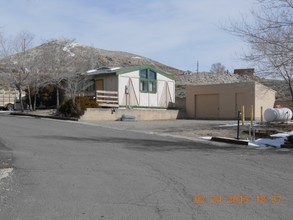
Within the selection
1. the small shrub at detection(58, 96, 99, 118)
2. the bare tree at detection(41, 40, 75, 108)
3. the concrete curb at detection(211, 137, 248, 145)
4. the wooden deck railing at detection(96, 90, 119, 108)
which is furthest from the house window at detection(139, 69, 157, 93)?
the concrete curb at detection(211, 137, 248, 145)

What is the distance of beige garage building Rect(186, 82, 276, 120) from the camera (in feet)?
138

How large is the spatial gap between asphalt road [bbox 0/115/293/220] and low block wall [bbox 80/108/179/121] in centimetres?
1760

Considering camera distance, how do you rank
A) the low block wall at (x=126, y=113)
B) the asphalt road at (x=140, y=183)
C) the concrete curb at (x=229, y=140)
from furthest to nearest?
the low block wall at (x=126, y=113) → the concrete curb at (x=229, y=140) → the asphalt road at (x=140, y=183)

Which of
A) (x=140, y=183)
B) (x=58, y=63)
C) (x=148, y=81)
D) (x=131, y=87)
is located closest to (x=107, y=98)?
(x=131, y=87)

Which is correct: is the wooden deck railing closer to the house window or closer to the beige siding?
the house window

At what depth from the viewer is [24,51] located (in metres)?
42.8

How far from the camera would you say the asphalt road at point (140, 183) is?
24.4 feet

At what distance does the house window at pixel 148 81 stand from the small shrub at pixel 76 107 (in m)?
8.46

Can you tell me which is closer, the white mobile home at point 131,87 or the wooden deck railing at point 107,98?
the wooden deck railing at point 107,98

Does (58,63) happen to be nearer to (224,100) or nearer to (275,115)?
(224,100)

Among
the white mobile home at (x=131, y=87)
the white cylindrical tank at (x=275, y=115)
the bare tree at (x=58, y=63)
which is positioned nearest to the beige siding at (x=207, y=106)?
the white mobile home at (x=131, y=87)

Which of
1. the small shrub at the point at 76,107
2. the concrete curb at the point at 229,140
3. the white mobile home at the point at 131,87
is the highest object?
the white mobile home at the point at 131,87

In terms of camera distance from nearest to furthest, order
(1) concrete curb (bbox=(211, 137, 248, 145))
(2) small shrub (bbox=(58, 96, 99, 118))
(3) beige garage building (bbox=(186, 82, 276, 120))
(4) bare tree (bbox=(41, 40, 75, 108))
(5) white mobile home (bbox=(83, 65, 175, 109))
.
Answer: (1) concrete curb (bbox=(211, 137, 248, 145))
(2) small shrub (bbox=(58, 96, 99, 118))
(5) white mobile home (bbox=(83, 65, 175, 109))
(4) bare tree (bbox=(41, 40, 75, 108))
(3) beige garage building (bbox=(186, 82, 276, 120))

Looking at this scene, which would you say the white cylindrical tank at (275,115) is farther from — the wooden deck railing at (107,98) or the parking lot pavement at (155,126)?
the wooden deck railing at (107,98)
